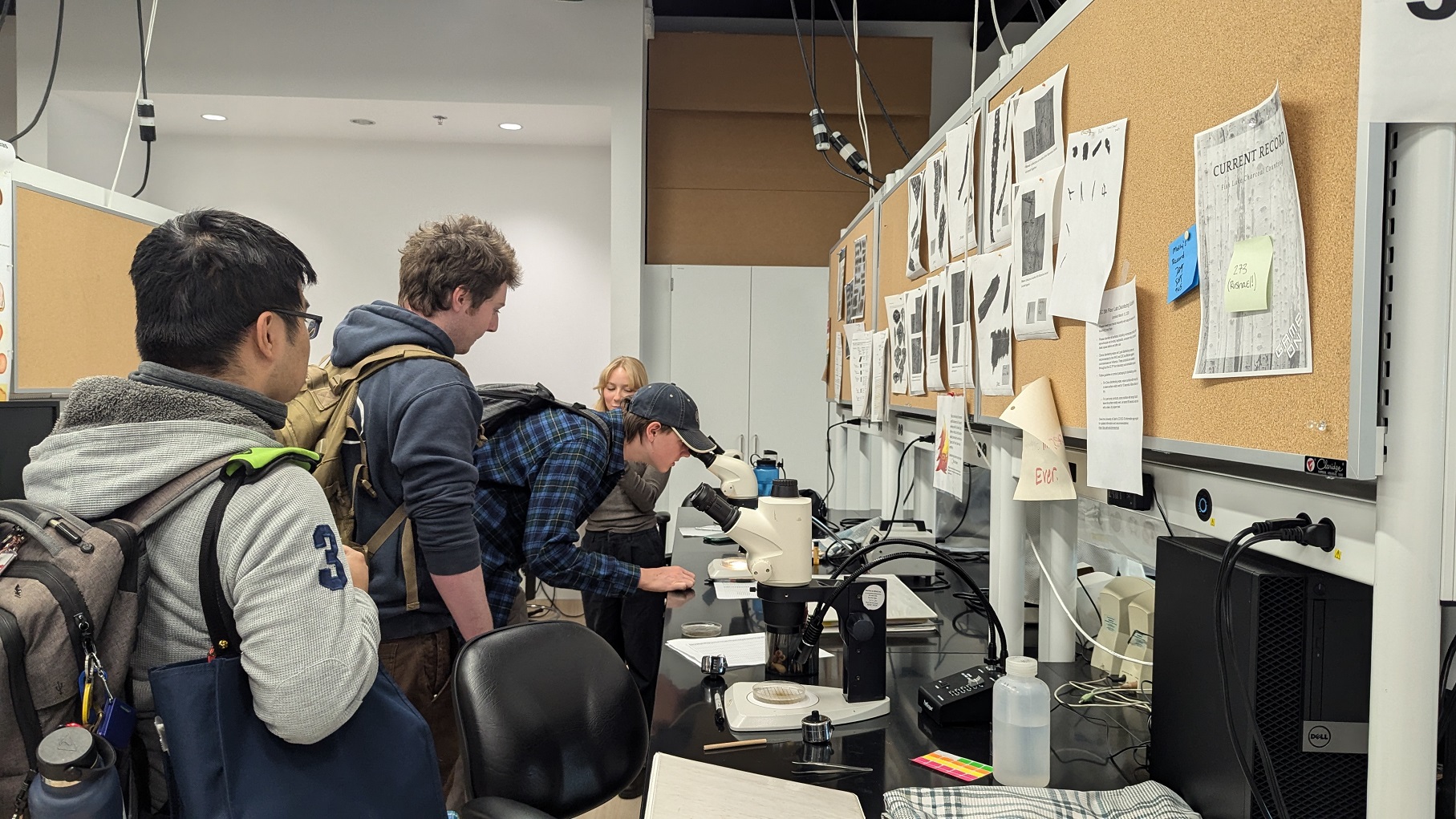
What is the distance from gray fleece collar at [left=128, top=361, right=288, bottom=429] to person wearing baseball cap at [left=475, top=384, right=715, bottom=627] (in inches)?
35.4

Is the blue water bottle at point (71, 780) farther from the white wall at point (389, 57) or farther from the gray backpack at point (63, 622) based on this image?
the white wall at point (389, 57)

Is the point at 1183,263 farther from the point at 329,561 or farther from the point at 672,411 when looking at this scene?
the point at 672,411

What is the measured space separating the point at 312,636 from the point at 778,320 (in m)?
3.85

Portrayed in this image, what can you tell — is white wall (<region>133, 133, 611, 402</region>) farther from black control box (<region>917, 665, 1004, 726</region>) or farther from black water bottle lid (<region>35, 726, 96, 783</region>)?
black water bottle lid (<region>35, 726, 96, 783</region>)

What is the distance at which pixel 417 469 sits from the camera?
1585 mm

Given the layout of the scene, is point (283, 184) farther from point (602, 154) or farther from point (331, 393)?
point (331, 393)

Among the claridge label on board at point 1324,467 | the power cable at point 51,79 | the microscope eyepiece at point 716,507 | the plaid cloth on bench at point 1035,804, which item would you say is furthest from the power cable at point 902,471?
the power cable at point 51,79

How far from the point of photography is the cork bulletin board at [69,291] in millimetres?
3035

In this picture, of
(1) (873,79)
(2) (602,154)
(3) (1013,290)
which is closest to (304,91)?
(2) (602,154)

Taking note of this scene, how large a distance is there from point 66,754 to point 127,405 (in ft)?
1.18

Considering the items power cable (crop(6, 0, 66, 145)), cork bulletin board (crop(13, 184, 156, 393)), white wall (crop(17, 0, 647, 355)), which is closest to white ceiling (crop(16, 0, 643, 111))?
white wall (crop(17, 0, 647, 355))

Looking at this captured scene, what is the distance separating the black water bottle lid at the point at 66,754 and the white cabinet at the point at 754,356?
3.84m

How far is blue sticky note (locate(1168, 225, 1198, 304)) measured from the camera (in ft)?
2.80

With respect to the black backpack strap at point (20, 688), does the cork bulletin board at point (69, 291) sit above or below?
above
